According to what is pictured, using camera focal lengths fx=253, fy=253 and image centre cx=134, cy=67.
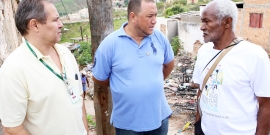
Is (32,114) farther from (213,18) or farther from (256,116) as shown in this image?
(256,116)

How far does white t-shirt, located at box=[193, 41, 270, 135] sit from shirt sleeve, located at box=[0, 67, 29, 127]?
1.39 metres

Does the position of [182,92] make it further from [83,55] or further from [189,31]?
[83,55]

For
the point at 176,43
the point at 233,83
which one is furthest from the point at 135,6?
the point at 176,43

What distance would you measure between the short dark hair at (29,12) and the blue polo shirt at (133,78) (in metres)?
0.73

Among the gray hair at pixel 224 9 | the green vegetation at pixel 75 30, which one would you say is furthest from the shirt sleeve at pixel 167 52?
the green vegetation at pixel 75 30

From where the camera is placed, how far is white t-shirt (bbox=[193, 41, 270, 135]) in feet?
6.06

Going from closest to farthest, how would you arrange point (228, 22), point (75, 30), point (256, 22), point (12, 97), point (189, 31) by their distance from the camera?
point (12, 97)
point (228, 22)
point (256, 22)
point (189, 31)
point (75, 30)

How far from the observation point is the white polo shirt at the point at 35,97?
1645mm

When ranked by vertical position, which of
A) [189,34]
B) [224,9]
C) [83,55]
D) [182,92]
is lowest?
[182,92]

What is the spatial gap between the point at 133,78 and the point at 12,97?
1014mm

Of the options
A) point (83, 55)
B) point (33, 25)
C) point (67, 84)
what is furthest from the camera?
point (83, 55)

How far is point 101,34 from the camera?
2789 millimetres

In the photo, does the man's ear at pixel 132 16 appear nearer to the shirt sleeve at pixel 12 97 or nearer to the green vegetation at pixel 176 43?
the shirt sleeve at pixel 12 97

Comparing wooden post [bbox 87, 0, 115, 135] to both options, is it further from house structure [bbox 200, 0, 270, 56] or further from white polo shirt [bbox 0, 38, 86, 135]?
house structure [bbox 200, 0, 270, 56]
